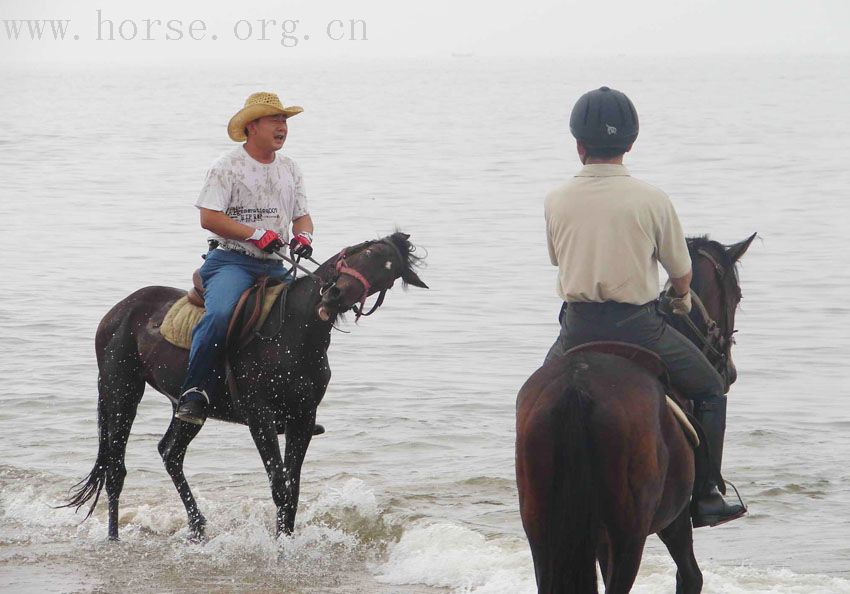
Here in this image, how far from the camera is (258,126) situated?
7.52m

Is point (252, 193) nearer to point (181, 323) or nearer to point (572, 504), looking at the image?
point (181, 323)

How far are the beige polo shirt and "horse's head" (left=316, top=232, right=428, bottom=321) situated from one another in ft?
6.89

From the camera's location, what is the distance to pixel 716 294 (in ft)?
19.6

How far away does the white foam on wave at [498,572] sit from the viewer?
7.21 m

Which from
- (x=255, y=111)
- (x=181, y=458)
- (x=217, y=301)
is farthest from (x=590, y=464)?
(x=181, y=458)

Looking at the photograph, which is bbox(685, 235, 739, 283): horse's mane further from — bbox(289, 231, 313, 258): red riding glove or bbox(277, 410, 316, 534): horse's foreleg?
bbox(277, 410, 316, 534): horse's foreleg

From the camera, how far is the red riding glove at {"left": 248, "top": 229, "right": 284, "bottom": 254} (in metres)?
7.37

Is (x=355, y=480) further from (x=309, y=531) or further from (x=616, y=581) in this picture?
(x=616, y=581)

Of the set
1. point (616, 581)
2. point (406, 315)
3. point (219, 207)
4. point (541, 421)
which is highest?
point (219, 207)

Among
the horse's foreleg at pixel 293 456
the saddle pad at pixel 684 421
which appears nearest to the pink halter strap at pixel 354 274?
the horse's foreleg at pixel 293 456

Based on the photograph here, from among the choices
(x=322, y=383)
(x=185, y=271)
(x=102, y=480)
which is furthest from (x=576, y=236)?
(x=185, y=271)

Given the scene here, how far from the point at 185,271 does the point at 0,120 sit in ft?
161

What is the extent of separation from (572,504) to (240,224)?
10.5ft

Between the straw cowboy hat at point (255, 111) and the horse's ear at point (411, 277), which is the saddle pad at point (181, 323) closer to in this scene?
the straw cowboy hat at point (255, 111)
